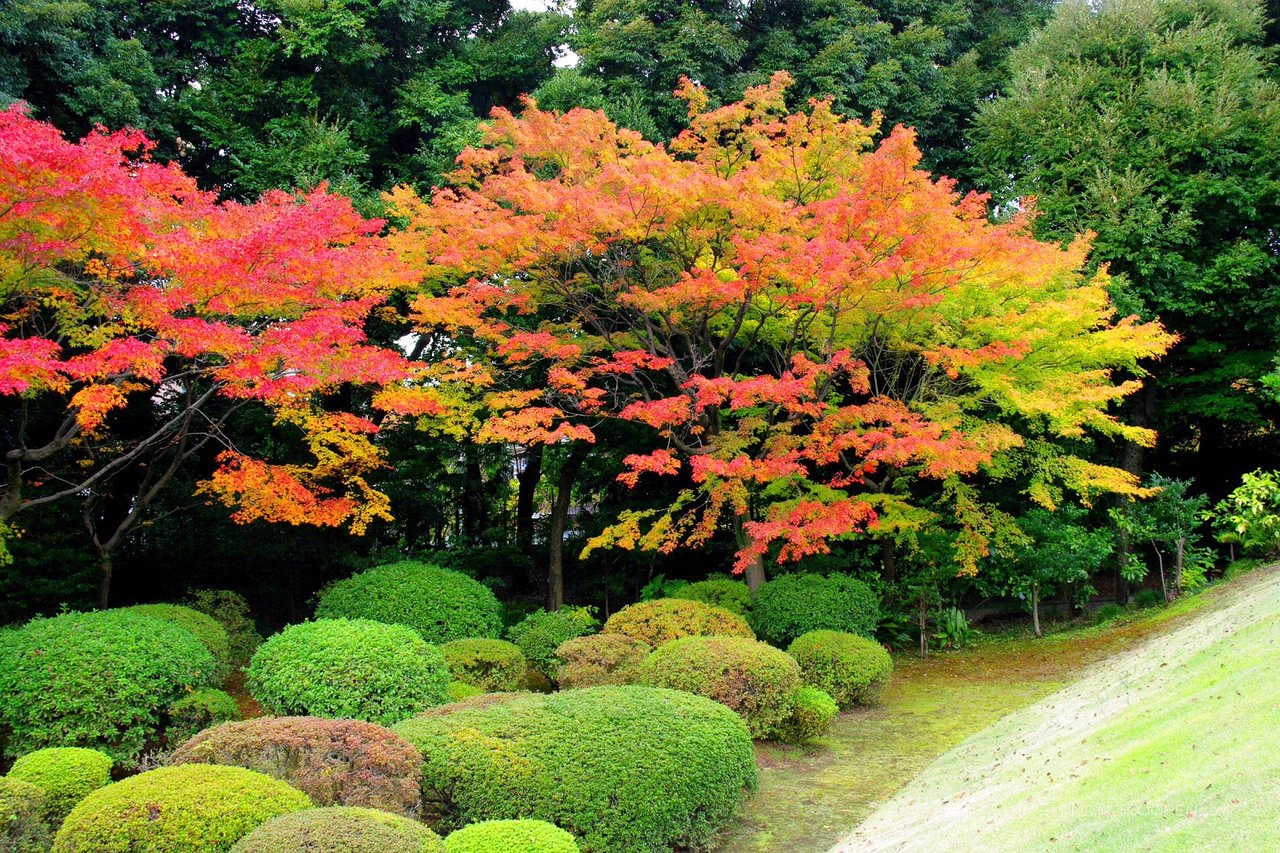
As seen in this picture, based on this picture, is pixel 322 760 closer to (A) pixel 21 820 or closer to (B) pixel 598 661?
(A) pixel 21 820

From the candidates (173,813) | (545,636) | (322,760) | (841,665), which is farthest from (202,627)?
(841,665)

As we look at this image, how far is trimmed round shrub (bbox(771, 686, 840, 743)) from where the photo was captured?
8.26 metres

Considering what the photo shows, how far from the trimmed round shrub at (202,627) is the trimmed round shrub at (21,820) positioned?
392 cm

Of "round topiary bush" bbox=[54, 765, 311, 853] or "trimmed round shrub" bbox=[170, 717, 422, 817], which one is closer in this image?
"round topiary bush" bbox=[54, 765, 311, 853]

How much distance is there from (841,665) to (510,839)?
5.71 metres

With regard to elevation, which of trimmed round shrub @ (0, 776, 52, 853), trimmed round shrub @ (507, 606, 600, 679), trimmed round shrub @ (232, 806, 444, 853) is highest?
trimmed round shrub @ (507, 606, 600, 679)

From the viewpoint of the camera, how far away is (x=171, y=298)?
856 cm

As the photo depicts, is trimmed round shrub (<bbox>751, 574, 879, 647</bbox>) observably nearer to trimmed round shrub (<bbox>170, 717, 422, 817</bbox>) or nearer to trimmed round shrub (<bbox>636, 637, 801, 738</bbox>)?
trimmed round shrub (<bbox>636, 637, 801, 738</bbox>)

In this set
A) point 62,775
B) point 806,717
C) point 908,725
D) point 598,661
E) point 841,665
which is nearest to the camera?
point 62,775

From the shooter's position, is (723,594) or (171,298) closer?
(171,298)

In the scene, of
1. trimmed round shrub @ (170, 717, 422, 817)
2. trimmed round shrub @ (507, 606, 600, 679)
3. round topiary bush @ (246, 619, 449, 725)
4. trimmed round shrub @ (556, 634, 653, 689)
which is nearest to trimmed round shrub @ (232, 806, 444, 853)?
trimmed round shrub @ (170, 717, 422, 817)

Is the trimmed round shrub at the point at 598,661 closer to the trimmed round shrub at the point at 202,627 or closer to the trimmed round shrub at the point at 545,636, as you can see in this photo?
the trimmed round shrub at the point at 545,636

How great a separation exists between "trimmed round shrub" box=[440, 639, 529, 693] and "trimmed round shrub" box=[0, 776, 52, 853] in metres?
4.12

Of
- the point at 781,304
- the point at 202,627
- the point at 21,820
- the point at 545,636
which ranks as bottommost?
the point at 21,820
